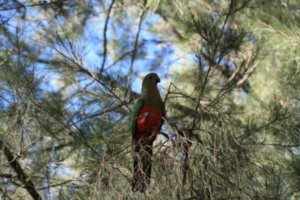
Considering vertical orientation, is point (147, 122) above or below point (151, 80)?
below

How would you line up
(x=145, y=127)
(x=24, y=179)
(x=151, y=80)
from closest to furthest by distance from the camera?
(x=145, y=127)
(x=24, y=179)
(x=151, y=80)

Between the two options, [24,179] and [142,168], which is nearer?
[142,168]

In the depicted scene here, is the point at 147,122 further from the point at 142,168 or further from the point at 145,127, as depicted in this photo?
the point at 142,168

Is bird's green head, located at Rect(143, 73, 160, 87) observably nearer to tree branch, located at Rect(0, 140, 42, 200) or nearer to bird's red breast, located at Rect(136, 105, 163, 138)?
bird's red breast, located at Rect(136, 105, 163, 138)

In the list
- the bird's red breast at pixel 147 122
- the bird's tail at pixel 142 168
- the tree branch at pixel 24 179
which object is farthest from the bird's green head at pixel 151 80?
the bird's tail at pixel 142 168

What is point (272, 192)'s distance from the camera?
2170mm

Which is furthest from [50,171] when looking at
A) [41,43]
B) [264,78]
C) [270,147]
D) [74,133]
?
[264,78]

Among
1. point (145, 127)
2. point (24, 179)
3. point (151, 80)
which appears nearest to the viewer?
point (145, 127)

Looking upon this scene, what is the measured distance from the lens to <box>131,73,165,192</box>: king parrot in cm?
198


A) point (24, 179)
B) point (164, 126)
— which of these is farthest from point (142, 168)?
point (24, 179)

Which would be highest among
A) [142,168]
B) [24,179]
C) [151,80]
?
[151,80]

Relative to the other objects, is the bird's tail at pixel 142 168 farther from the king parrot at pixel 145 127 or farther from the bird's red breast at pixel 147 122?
the bird's red breast at pixel 147 122

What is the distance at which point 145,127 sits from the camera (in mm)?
2686

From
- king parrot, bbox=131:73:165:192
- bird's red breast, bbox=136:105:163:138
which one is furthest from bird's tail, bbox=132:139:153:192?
bird's red breast, bbox=136:105:163:138
